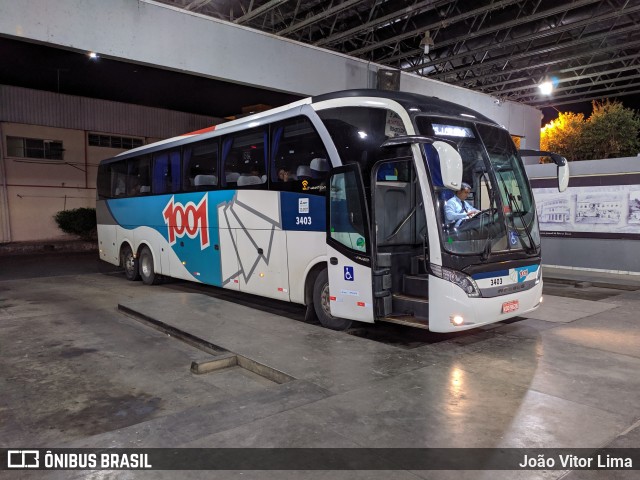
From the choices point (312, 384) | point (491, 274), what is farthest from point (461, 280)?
point (312, 384)

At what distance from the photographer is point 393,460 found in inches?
131

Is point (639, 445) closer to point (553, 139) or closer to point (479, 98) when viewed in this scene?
point (479, 98)

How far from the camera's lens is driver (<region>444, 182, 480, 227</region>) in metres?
5.76

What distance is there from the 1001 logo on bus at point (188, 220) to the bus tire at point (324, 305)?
340 cm

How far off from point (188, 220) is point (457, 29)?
944cm

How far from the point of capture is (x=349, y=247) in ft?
21.0

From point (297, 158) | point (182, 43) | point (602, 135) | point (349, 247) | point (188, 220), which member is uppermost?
point (182, 43)

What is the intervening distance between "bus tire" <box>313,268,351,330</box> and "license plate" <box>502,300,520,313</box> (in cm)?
221

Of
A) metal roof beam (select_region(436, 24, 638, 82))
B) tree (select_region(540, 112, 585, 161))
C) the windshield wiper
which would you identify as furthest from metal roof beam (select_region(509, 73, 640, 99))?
the windshield wiper

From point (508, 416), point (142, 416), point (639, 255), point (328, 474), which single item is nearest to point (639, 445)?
point (508, 416)

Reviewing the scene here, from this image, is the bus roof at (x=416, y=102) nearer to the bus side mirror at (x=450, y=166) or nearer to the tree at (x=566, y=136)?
the bus side mirror at (x=450, y=166)

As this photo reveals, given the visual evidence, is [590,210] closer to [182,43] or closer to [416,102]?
[416,102]

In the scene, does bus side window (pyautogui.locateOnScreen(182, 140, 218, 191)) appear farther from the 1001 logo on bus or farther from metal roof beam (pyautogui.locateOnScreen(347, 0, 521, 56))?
metal roof beam (pyautogui.locateOnScreen(347, 0, 521, 56))

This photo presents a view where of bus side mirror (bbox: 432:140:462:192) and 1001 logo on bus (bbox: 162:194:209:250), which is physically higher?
bus side mirror (bbox: 432:140:462:192)
